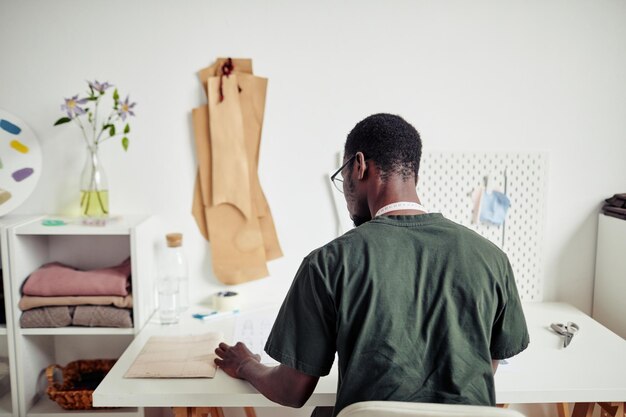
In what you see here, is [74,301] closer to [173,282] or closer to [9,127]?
[173,282]

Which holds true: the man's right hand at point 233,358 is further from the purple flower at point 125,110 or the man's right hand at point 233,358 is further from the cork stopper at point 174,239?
the purple flower at point 125,110

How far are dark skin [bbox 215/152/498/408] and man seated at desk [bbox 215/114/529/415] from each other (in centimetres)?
3

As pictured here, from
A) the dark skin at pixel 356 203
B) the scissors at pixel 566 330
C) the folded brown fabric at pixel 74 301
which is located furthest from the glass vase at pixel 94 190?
the scissors at pixel 566 330

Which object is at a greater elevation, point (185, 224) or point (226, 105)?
point (226, 105)

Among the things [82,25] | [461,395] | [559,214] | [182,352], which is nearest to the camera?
[461,395]

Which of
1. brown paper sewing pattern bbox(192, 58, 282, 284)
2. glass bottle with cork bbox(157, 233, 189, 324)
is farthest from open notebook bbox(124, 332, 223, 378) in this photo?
brown paper sewing pattern bbox(192, 58, 282, 284)

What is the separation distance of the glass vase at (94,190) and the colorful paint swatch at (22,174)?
21cm

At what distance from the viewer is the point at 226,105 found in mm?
2049

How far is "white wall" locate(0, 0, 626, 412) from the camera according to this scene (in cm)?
204

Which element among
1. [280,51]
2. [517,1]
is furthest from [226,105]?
[517,1]

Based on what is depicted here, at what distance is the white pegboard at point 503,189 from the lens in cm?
211

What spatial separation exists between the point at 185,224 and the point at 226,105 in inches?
18.7

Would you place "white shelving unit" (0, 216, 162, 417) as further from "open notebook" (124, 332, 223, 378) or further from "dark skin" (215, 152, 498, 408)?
"dark skin" (215, 152, 498, 408)

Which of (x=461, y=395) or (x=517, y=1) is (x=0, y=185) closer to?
(x=461, y=395)
